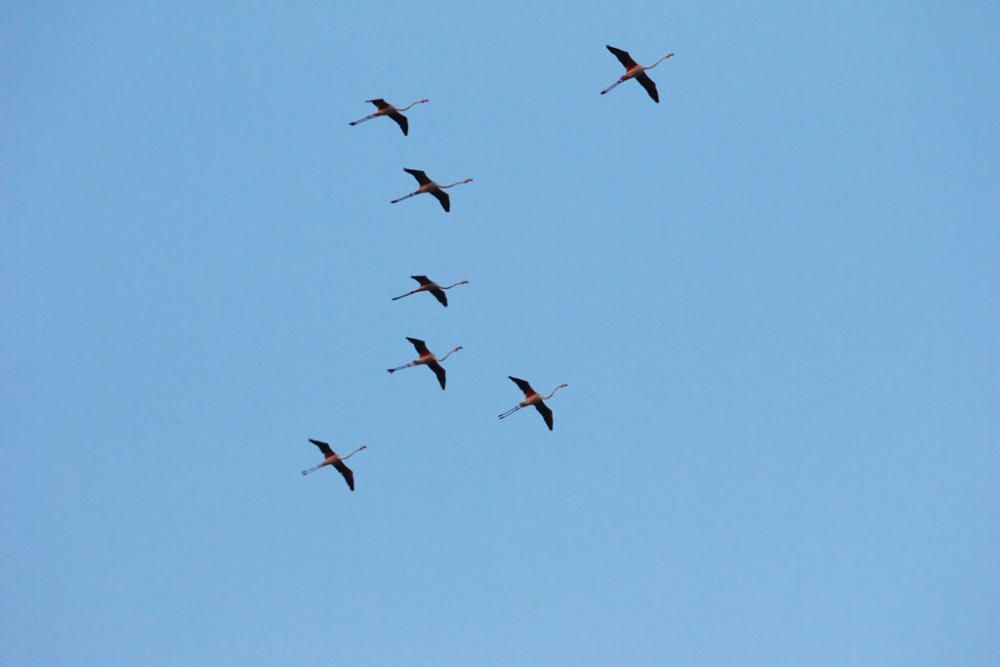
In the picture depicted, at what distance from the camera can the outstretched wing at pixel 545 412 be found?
65.2 metres

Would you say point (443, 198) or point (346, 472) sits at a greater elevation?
point (443, 198)

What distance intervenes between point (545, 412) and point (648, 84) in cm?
1161

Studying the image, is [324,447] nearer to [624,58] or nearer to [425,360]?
[425,360]

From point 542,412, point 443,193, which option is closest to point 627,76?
point 443,193

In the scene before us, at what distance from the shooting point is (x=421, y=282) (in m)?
65.5

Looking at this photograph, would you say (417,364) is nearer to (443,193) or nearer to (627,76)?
(443,193)

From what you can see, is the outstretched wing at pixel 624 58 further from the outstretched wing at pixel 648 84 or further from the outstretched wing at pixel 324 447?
the outstretched wing at pixel 324 447

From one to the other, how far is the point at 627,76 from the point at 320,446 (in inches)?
642

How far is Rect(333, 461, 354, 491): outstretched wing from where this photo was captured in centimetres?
6631

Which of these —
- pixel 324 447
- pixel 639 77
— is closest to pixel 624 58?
pixel 639 77

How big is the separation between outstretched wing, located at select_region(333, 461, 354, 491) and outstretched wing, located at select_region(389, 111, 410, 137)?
11.6 metres

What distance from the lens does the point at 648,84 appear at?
63.9m

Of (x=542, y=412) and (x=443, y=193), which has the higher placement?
(x=443, y=193)

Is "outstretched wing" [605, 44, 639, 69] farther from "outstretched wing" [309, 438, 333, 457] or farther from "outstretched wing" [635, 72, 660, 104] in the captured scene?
"outstretched wing" [309, 438, 333, 457]
